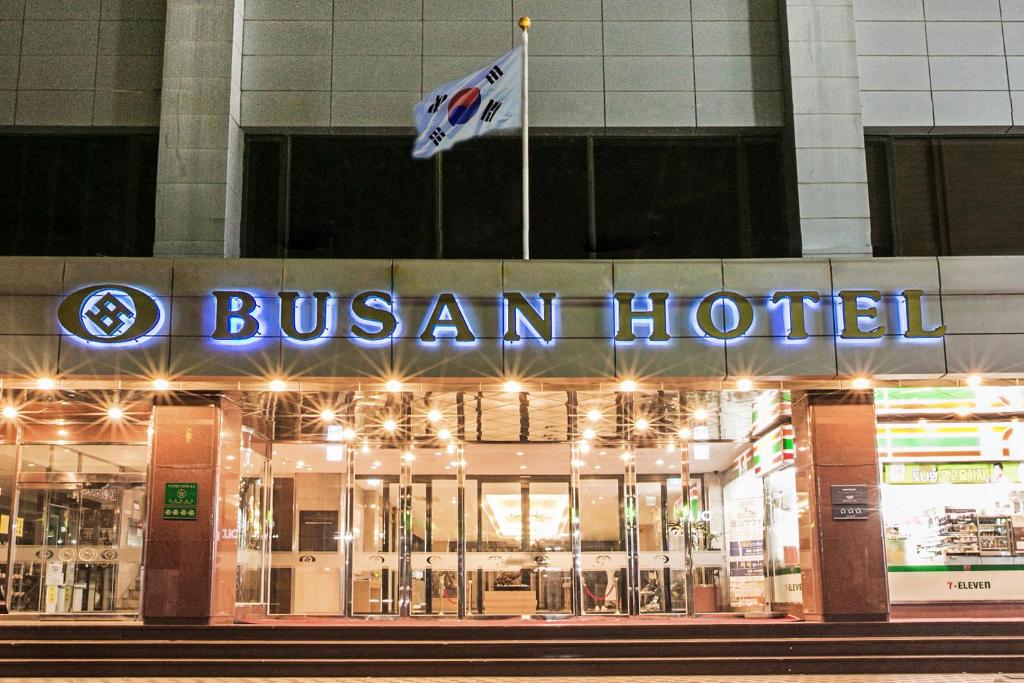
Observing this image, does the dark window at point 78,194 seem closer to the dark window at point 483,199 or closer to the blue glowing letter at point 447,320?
the dark window at point 483,199

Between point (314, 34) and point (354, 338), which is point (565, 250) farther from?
point (314, 34)

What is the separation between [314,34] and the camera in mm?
17500

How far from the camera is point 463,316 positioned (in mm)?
14898

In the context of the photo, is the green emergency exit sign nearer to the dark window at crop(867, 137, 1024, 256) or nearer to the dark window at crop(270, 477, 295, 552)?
the dark window at crop(270, 477, 295, 552)

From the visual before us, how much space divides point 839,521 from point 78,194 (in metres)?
12.4

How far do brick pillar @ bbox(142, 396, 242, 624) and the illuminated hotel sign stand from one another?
1537mm

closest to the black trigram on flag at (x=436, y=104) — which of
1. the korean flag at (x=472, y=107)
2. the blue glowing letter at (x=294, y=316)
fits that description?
the korean flag at (x=472, y=107)

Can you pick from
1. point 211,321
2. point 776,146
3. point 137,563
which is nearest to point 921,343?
point 776,146

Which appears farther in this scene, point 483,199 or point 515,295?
point 483,199

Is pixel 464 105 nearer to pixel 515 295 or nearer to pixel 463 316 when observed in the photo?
pixel 515 295

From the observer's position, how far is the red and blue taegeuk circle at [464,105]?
15414 mm

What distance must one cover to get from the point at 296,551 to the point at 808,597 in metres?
8.86

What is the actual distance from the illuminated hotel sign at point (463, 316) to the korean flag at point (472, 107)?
2.28m

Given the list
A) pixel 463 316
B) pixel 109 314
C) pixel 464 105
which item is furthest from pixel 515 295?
pixel 109 314
